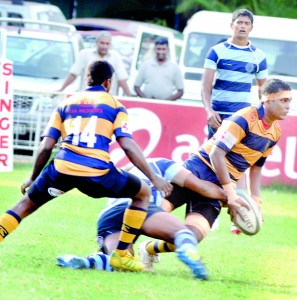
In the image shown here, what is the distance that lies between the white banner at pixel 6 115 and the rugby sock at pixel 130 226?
326 inches

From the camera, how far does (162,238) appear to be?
8789 millimetres

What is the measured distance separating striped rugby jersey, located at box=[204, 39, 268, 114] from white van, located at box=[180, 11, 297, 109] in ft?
23.1

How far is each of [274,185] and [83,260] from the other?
8.57 meters

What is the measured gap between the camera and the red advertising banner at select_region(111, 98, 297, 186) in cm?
1691

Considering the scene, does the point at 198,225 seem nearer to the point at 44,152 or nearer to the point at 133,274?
the point at 133,274

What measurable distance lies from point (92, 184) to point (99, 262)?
2.13 ft

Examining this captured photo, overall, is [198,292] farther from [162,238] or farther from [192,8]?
[192,8]

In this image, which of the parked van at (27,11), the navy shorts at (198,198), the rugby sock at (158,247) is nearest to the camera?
the rugby sock at (158,247)

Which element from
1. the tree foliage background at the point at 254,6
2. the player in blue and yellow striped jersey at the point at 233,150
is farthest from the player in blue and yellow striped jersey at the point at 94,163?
the tree foliage background at the point at 254,6

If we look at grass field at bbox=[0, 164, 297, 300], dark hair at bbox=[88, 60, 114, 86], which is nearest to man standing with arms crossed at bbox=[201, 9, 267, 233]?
A: grass field at bbox=[0, 164, 297, 300]

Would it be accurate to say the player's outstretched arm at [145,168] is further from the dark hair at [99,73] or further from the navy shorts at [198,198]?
the navy shorts at [198,198]

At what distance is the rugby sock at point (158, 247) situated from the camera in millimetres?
9156

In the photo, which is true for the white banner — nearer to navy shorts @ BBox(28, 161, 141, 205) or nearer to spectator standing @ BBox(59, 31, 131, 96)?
spectator standing @ BBox(59, 31, 131, 96)

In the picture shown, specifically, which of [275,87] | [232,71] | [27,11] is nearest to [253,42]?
[232,71]
